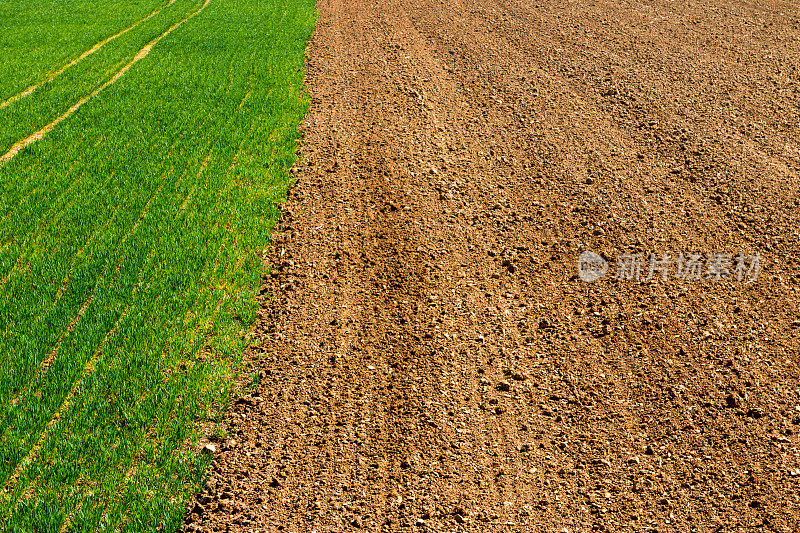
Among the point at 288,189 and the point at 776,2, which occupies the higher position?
the point at 776,2

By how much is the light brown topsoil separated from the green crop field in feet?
1.67

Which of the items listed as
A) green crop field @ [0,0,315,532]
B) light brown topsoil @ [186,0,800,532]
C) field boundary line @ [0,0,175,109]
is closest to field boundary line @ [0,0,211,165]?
green crop field @ [0,0,315,532]

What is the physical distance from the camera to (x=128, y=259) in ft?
24.2

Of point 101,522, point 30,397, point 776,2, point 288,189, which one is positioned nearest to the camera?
point 101,522

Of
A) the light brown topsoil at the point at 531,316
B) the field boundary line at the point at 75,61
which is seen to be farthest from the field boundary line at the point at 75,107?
the light brown topsoil at the point at 531,316

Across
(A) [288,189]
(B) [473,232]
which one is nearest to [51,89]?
(A) [288,189]

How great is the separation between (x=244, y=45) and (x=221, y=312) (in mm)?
10496

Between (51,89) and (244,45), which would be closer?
(51,89)

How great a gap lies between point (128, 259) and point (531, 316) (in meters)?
4.66

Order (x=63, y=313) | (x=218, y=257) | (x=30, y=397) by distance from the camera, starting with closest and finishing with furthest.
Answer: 1. (x=30, y=397)
2. (x=63, y=313)
3. (x=218, y=257)

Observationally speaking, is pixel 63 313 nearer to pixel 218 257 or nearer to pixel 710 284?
pixel 218 257

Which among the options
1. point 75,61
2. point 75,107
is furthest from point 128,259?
point 75,61

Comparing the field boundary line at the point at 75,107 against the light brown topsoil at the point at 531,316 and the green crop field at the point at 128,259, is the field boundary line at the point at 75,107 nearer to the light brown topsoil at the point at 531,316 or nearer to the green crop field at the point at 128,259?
the green crop field at the point at 128,259

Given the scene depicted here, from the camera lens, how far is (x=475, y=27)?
15.1 metres
